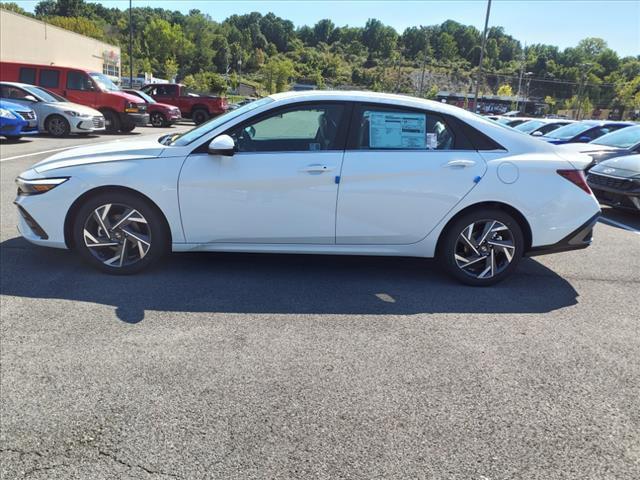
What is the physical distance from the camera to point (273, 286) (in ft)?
14.2

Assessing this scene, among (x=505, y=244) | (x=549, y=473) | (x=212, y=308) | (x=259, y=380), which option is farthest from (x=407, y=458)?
(x=505, y=244)

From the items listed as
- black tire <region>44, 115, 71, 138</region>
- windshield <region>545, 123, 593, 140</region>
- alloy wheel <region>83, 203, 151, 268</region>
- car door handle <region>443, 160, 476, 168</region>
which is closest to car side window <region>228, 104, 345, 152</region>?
car door handle <region>443, 160, 476, 168</region>

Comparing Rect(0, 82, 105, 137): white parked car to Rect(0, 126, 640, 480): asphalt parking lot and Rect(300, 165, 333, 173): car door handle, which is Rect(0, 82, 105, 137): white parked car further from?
Rect(300, 165, 333, 173): car door handle

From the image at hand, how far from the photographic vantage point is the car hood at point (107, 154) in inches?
169

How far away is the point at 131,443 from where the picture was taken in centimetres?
237

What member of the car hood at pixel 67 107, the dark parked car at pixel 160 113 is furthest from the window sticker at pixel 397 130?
the dark parked car at pixel 160 113

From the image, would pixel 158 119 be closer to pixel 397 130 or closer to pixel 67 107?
pixel 67 107

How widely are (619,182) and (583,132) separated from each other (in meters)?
5.41

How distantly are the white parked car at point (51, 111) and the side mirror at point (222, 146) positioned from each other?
13276 millimetres

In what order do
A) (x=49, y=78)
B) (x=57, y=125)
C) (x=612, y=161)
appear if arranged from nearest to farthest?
(x=612, y=161)
(x=57, y=125)
(x=49, y=78)

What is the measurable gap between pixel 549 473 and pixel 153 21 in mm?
115485

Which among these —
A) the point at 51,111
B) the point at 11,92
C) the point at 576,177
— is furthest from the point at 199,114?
the point at 576,177

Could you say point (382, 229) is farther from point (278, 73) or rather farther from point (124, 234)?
point (278, 73)

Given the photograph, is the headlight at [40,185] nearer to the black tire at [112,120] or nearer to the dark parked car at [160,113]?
the black tire at [112,120]
